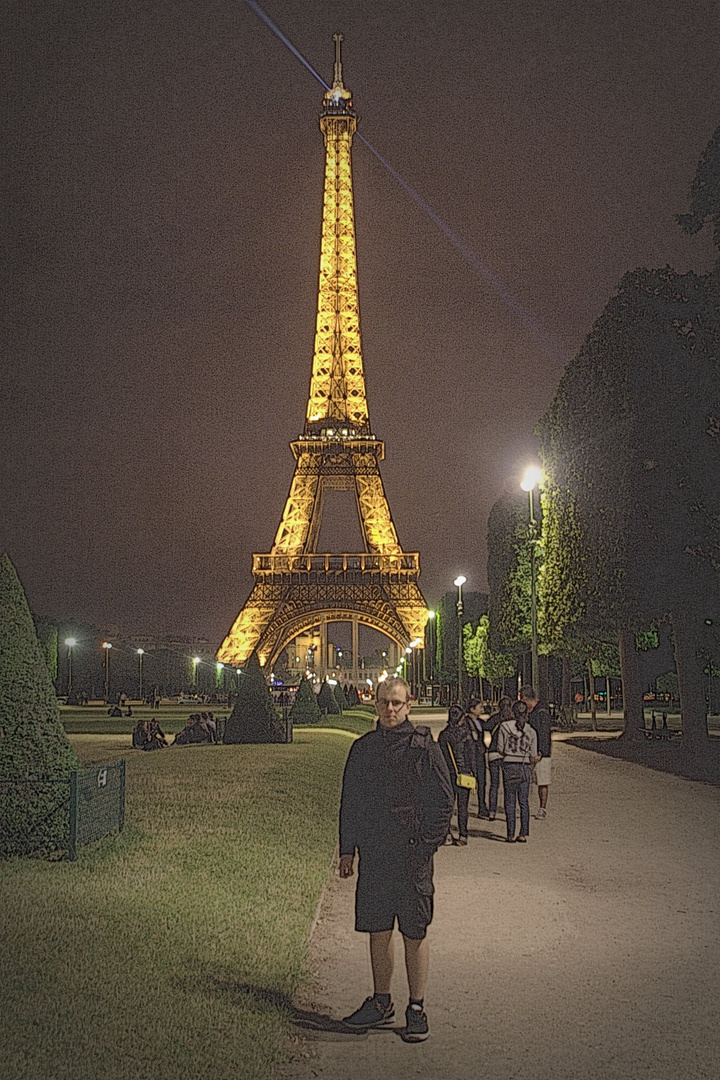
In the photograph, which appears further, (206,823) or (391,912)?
(206,823)

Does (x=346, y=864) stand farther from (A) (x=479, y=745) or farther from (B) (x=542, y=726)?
(A) (x=479, y=745)

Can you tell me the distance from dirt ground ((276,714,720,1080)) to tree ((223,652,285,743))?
53.2ft

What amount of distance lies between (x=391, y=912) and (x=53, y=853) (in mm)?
5975

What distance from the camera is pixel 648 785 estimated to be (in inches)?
856

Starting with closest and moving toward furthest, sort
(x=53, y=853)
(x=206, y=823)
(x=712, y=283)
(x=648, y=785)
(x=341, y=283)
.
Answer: (x=53, y=853), (x=206, y=823), (x=648, y=785), (x=712, y=283), (x=341, y=283)

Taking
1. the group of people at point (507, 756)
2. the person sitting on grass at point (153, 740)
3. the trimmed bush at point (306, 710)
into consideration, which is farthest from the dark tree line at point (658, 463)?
the trimmed bush at point (306, 710)

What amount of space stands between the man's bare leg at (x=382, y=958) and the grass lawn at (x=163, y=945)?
1.97 ft

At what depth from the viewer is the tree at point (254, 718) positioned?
30250mm

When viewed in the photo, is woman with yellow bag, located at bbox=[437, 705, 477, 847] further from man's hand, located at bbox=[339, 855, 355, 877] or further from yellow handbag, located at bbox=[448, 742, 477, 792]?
man's hand, located at bbox=[339, 855, 355, 877]

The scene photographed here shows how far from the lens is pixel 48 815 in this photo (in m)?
11.0

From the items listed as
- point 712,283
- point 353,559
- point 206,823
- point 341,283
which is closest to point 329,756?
point 206,823

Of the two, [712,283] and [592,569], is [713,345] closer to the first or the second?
[712,283]

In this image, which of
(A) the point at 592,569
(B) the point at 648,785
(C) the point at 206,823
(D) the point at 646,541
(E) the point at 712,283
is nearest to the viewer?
(C) the point at 206,823

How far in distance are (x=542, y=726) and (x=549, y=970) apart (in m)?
8.32
